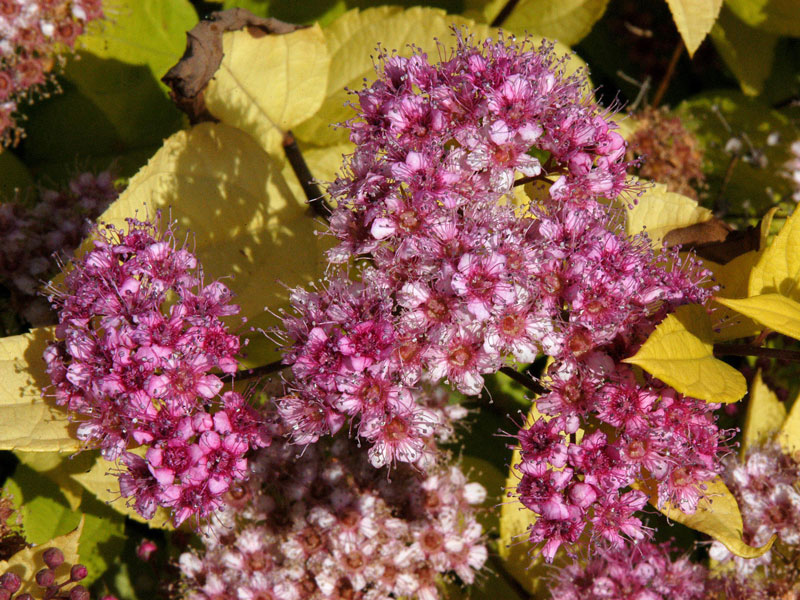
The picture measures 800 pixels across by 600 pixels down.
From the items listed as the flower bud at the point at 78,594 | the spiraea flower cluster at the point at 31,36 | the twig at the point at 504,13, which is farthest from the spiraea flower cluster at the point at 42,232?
the twig at the point at 504,13

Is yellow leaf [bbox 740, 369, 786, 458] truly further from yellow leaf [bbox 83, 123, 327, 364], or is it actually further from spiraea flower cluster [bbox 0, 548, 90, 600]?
spiraea flower cluster [bbox 0, 548, 90, 600]

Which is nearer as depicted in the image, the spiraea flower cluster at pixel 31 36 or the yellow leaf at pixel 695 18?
the yellow leaf at pixel 695 18

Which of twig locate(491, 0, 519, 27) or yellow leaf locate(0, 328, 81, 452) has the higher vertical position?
twig locate(491, 0, 519, 27)

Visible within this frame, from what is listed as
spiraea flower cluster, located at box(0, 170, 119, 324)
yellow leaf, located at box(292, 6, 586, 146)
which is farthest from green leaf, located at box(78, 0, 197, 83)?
yellow leaf, located at box(292, 6, 586, 146)

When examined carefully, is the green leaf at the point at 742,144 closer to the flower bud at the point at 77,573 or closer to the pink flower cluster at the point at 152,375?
the pink flower cluster at the point at 152,375

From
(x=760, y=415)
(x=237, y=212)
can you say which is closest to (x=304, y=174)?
(x=237, y=212)

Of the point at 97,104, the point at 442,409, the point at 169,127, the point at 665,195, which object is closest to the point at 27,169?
the point at 97,104
